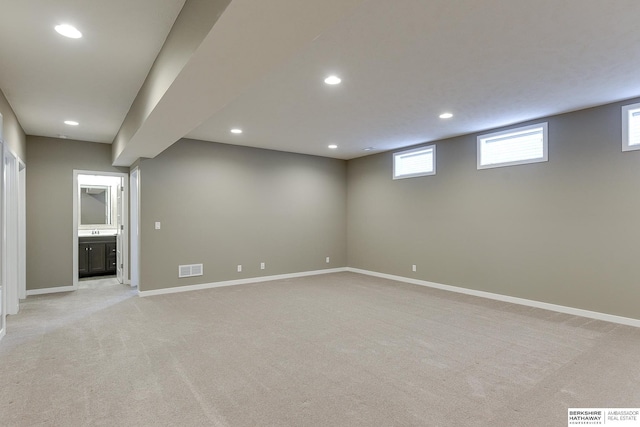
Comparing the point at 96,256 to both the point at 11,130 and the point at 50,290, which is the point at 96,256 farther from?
the point at 11,130

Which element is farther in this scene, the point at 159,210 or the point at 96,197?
the point at 96,197

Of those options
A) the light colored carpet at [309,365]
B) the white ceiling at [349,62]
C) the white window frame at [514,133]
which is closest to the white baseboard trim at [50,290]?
the light colored carpet at [309,365]

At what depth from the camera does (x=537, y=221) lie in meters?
4.83

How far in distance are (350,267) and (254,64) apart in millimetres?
6412

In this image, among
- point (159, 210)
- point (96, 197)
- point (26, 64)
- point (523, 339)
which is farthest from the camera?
point (96, 197)

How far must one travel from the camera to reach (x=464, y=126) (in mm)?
5176

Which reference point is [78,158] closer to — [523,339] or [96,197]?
[96,197]

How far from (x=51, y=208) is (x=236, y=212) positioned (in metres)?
3.13

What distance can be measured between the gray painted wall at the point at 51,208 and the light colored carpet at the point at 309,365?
3.54 feet

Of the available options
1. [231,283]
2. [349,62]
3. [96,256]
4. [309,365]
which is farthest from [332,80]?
[96,256]

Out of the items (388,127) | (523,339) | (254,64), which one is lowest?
(523,339)

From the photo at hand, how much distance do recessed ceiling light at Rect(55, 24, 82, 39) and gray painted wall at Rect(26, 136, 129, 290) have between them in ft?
14.0

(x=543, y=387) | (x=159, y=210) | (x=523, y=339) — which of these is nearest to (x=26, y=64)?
(x=159, y=210)

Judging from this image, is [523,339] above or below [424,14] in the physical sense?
below
